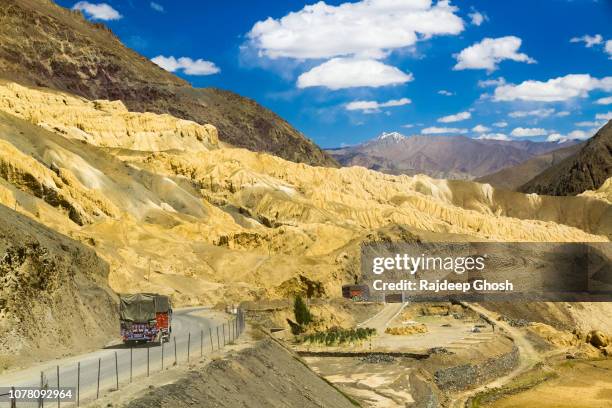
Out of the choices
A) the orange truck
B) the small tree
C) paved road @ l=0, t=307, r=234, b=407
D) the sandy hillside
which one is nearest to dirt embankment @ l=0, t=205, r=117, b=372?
paved road @ l=0, t=307, r=234, b=407

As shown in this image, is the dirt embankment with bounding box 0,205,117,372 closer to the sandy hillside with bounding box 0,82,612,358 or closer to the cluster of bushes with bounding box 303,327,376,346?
the cluster of bushes with bounding box 303,327,376,346

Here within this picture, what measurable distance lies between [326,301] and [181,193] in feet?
200

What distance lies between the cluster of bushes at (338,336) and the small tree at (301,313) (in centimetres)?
202

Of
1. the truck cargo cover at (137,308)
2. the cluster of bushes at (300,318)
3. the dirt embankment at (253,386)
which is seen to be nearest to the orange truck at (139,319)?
the truck cargo cover at (137,308)

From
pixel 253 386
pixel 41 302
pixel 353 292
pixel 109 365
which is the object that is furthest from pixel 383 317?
pixel 109 365

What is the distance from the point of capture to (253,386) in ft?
90.7

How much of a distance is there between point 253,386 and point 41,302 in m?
10.1

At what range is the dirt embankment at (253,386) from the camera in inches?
883

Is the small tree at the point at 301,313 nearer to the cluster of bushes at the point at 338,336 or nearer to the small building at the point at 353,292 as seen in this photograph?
the cluster of bushes at the point at 338,336

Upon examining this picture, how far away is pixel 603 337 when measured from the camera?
74250 mm

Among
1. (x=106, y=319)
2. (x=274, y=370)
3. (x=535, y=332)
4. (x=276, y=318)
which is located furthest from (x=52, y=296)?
(x=535, y=332)

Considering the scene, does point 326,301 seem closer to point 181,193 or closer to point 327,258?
point 327,258

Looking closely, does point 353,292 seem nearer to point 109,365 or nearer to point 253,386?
point 253,386

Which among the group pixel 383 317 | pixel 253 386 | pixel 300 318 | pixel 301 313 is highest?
pixel 253 386
